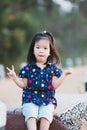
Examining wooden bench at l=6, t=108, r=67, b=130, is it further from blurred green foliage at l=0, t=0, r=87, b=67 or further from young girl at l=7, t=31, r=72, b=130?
blurred green foliage at l=0, t=0, r=87, b=67

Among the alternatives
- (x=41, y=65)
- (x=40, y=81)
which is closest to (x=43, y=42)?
(x=41, y=65)

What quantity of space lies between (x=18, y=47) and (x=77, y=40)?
572 inches

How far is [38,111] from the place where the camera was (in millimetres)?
4797

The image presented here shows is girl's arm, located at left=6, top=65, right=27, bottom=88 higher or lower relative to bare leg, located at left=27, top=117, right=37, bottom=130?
higher

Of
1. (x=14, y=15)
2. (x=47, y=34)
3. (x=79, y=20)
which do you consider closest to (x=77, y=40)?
(x=79, y=20)

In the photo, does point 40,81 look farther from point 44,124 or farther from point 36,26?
point 36,26

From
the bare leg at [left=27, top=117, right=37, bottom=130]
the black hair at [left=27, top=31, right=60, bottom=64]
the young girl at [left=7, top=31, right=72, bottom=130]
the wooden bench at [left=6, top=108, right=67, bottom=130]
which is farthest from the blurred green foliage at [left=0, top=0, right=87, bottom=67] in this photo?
the bare leg at [left=27, top=117, right=37, bottom=130]

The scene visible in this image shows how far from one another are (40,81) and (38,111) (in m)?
0.30

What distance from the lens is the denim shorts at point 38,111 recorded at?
4.75 metres

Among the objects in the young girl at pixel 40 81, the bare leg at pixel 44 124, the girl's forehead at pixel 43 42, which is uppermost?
the girl's forehead at pixel 43 42

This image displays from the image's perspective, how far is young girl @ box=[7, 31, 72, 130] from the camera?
15.6 ft

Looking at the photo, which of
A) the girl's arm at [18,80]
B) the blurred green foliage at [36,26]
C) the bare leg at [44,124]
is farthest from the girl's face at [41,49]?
the blurred green foliage at [36,26]

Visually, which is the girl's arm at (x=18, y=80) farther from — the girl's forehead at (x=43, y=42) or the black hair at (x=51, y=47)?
the girl's forehead at (x=43, y=42)

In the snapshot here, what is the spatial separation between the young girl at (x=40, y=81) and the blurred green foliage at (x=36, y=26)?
702 inches
